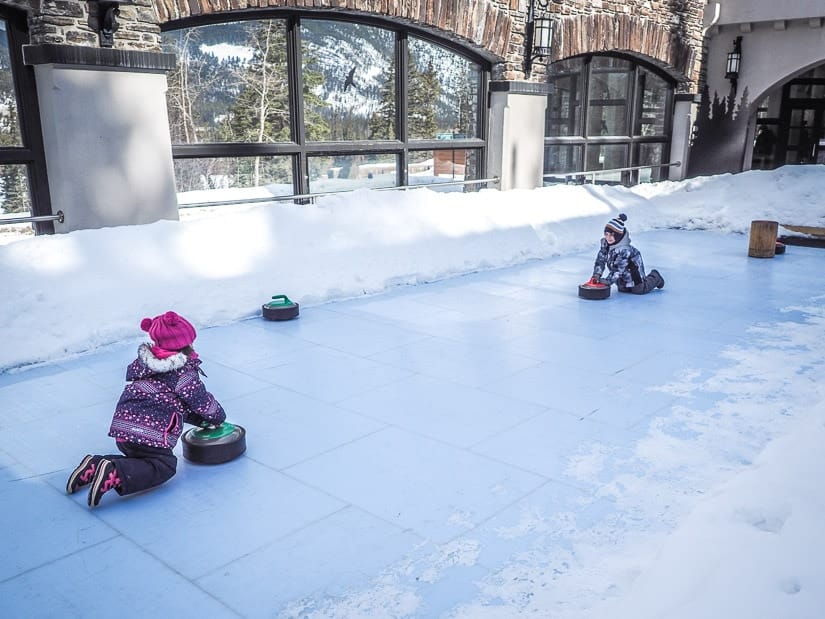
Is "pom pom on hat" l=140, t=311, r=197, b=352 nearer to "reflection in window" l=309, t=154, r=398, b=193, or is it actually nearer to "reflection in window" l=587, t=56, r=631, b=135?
"reflection in window" l=309, t=154, r=398, b=193

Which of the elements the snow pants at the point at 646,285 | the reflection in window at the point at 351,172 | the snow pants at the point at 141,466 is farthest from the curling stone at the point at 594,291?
the snow pants at the point at 141,466

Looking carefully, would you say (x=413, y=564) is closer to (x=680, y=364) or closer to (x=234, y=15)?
(x=680, y=364)

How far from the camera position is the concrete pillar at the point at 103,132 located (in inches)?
265

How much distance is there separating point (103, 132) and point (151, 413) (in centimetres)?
441

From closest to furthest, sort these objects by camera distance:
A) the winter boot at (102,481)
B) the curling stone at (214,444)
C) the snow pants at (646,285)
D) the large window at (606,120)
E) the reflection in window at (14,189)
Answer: the winter boot at (102,481) → the curling stone at (214,444) → the reflection in window at (14,189) → the snow pants at (646,285) → the large window at (606,120)

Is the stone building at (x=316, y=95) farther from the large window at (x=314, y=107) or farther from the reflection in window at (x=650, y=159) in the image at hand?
the reflection in window at (x=650, y=159)

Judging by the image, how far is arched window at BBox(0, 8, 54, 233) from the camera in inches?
268

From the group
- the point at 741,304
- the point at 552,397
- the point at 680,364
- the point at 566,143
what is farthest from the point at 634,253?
the point at 566,143

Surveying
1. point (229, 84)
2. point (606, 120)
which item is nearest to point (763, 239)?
point (606, 120)

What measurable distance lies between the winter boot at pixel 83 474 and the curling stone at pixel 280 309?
3227mm

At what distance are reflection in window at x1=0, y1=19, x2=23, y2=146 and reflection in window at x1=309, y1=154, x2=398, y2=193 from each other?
11.6 ft

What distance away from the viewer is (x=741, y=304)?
24.3 ft

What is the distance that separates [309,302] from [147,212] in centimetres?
193

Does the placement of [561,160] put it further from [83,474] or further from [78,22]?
[83,474]
